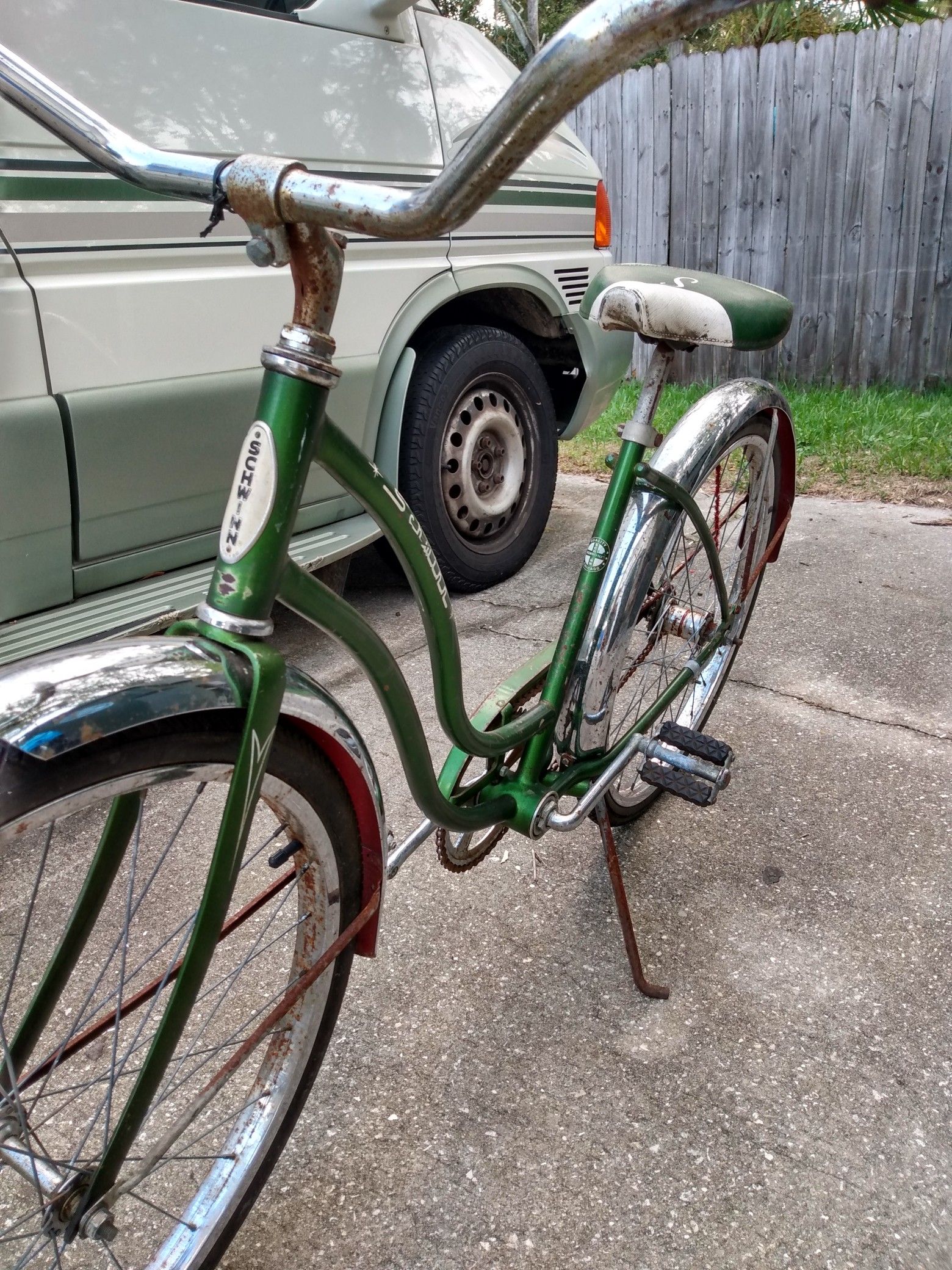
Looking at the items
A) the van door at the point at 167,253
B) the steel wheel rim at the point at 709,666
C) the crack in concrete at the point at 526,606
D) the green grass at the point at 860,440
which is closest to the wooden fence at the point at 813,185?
the green grass at the point at 860,440

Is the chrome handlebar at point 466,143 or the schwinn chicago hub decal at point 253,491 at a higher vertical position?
the chrome handlebar at point 466,143

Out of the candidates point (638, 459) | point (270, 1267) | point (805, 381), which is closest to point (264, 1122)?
point (270, 1267)

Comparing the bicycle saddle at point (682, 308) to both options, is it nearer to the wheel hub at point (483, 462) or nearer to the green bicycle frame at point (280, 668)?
the green bicycle frame at point (280, 668)

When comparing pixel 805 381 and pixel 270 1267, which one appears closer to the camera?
pixel 270 1267

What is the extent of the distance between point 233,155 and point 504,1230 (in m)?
2.51

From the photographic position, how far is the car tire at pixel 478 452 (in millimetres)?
3496

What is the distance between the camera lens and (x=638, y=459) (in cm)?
201

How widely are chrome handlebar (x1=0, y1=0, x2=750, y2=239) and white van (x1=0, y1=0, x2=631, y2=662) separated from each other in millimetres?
1238

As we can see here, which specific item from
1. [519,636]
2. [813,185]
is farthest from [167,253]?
[813,185]

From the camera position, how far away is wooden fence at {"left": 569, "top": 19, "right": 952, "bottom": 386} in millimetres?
6180

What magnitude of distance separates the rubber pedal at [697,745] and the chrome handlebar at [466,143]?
1.39m

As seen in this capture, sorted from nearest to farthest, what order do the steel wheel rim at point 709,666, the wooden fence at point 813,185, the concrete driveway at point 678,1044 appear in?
the concrete driveway at point 678,1044 → the steel wheel rim at point 709,666 → the wooden fence at point 813,185

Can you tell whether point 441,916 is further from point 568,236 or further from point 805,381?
point 805,381

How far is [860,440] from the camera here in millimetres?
5500
